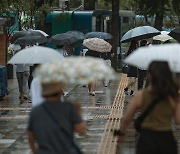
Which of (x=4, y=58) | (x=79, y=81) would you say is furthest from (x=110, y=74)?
(x=4, y=58)

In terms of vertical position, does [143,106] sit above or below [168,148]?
above

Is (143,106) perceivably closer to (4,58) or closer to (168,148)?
(168,148)

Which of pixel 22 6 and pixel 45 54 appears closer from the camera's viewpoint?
pixel 45 54

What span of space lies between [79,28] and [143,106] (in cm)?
2724

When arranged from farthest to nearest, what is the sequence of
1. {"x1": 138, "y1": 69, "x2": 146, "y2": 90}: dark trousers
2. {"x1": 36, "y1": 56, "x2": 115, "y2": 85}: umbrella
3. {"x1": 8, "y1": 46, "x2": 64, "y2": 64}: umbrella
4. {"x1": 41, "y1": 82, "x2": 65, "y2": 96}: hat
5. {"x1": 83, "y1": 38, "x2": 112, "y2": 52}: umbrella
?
{"x1": 83, "y1": 38, "x2": 112, "y2": 52}: umbrella, {"x1": 138, "y1": 69, "x2": 146, "y2": 90}: dark trousers, {"x1": 8, "y1": 46, "x2": 64, "y2": 64}: umbrella, {"x1": 41, "y1": 82, "x2": 65, "y2": 96}: hat, {"x1": 36, "y1": 56, "x2": 115, "y2": 85}: umbrella

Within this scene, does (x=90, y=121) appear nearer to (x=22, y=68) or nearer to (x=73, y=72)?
(x=22, y=68)

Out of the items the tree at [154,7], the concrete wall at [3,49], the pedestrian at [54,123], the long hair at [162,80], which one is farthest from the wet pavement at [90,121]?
the tree at [154,7]

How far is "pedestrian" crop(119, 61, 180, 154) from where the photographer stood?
4949 millimetres

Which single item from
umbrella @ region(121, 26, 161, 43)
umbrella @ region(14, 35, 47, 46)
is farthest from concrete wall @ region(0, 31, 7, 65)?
umbrella @ region(121, 26, 161, 43)

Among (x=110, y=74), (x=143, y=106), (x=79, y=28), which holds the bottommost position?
(x=79, y=28)

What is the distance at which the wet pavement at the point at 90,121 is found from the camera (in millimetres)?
9195

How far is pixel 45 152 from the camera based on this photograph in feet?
15.5

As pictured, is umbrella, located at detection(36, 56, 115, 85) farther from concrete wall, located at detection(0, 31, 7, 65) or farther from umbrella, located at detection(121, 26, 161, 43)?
concrete wall, located at detection(0, 31, 7, 65)

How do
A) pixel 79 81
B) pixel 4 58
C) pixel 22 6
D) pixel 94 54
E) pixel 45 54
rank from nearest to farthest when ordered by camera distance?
1. pixel 79 81
2. pixel 45 54
3. pixel 94 54
4. pixel 4 58
5. pixel 22 6
